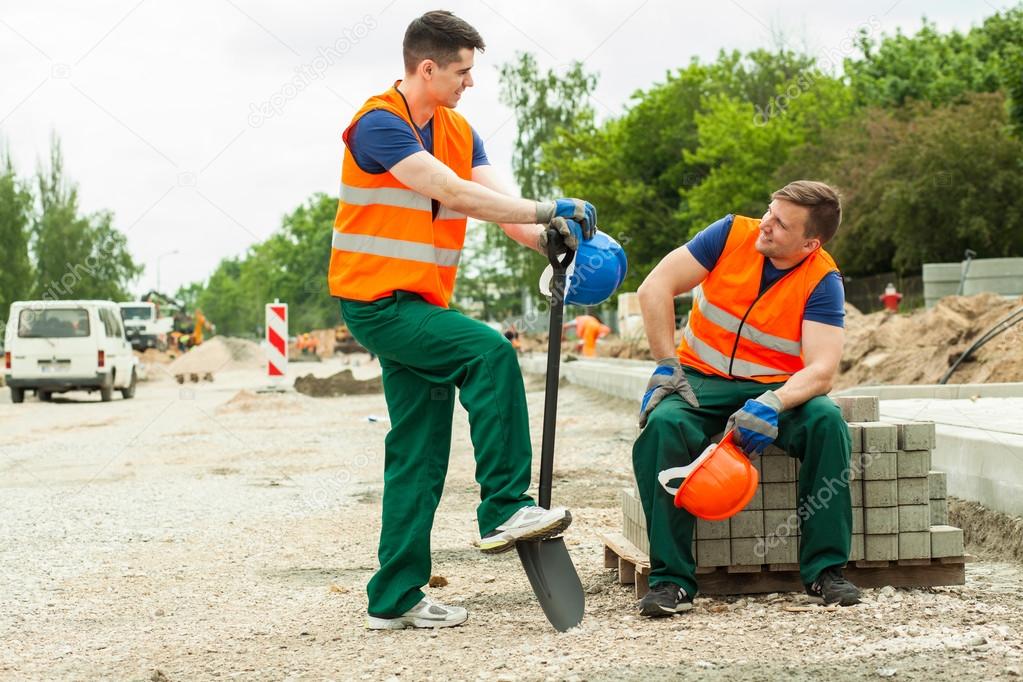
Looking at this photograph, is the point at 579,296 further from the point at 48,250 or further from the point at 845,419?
the point at 48,250

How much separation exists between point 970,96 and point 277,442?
31.1m

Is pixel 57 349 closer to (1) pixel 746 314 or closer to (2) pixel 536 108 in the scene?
(1) pixel 746 314

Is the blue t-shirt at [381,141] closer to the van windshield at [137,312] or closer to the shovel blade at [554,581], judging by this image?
the shovel blade at [554,581]

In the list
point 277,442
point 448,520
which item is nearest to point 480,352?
point 448,520

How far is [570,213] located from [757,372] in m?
1.07

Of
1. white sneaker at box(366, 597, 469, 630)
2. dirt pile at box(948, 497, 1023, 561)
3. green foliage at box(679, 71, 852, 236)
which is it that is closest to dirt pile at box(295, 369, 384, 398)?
dirt pile at box(948, 497, 1023, 561)

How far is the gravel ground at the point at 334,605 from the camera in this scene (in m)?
3.94

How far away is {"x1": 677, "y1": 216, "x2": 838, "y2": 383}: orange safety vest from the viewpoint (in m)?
4.99

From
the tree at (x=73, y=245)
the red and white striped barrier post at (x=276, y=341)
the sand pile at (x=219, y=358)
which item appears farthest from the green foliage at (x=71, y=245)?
the red and white striped barrier post at (x=276, y=341)

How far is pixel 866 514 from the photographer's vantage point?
16.3 feet

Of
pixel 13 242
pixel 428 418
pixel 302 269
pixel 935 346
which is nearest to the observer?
pixel 428 418

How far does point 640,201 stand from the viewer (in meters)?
53.5

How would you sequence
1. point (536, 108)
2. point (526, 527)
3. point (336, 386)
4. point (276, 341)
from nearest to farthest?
point (526, 527), point (276, 341), point (336, 386), point (536, 108)

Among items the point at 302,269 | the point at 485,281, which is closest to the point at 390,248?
the point at 485,281
